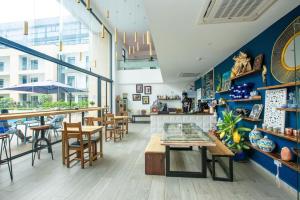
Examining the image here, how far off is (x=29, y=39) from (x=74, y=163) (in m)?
3.17

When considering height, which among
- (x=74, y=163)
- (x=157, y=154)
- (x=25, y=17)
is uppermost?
(x=25, y=17)

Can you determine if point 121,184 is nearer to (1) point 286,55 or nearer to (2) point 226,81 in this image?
(1) point 286,55

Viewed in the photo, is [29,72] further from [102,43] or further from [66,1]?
[102,43]

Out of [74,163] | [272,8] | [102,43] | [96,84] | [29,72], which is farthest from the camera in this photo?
[102,43]

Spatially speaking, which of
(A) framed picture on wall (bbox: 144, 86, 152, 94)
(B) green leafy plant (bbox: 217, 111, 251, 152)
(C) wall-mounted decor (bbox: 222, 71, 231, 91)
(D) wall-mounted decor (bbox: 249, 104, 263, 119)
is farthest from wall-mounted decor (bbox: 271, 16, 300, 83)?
(A) framed picture on wall (bbox: 144, 86, 152, 94)

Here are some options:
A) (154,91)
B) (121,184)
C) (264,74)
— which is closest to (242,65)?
(264,74)

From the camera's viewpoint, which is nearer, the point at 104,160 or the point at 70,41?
the point at 104,160

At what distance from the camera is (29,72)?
14.3 ft

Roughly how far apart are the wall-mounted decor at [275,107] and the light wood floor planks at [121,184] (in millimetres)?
943

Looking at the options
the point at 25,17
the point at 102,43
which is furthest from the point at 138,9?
the point at 25,17

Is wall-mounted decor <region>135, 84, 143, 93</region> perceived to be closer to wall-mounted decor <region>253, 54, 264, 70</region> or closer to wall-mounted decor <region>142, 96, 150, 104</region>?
wall-mounted decor <region>142, 96, 150, 104</region>

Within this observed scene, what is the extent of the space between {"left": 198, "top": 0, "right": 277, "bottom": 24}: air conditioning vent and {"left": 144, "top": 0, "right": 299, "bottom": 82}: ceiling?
10 cm

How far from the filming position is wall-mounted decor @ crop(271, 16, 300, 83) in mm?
2119

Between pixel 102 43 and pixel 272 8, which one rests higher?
pixel 102 43
